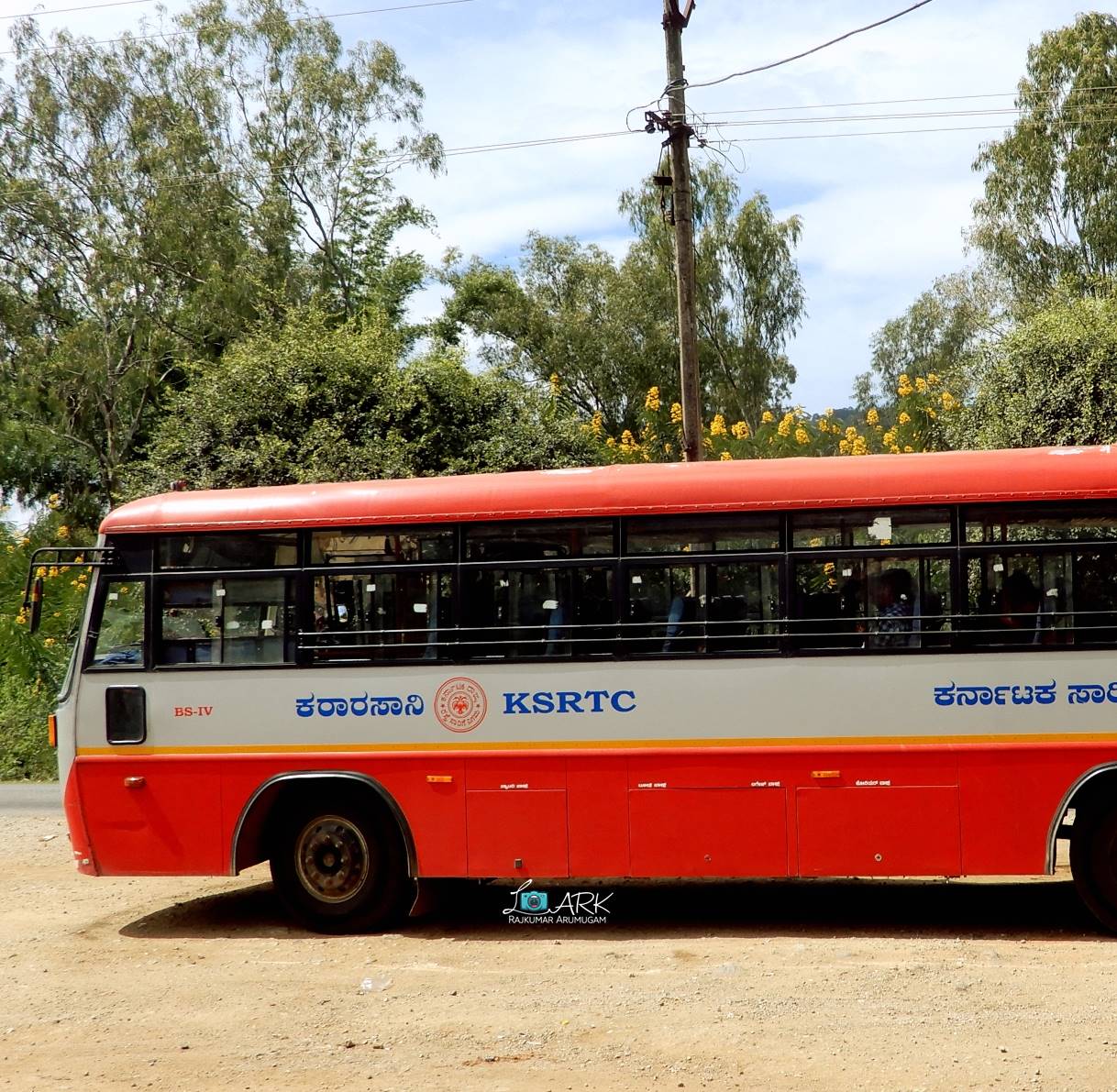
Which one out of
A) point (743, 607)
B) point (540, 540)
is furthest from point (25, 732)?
point (743, 607)

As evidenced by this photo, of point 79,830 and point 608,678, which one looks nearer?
point 608,678

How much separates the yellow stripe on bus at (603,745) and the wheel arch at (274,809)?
0.56 feet

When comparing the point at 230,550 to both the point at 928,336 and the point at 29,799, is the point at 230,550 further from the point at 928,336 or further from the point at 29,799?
the point at 928,336

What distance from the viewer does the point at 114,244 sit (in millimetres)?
37281

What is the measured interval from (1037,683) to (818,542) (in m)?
1.63

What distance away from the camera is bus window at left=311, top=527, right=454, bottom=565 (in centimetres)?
953

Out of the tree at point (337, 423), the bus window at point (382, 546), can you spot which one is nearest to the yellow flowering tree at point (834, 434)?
the tree at point (337, 423)

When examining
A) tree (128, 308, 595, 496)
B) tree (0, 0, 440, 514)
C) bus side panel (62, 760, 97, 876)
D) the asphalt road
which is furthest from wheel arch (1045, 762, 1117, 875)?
tree (0, 0, 440, 514)

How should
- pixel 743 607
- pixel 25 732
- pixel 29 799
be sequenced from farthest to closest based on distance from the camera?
1. pixel 25 732
2. pixel 29 799
3. pixel 743 607

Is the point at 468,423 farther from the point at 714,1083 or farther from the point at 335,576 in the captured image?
the point at 714,1083

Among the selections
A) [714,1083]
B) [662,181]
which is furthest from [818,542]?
[662,181]

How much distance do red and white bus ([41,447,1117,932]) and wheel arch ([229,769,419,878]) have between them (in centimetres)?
2

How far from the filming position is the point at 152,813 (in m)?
9.68

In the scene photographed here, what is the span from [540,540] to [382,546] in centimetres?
111
